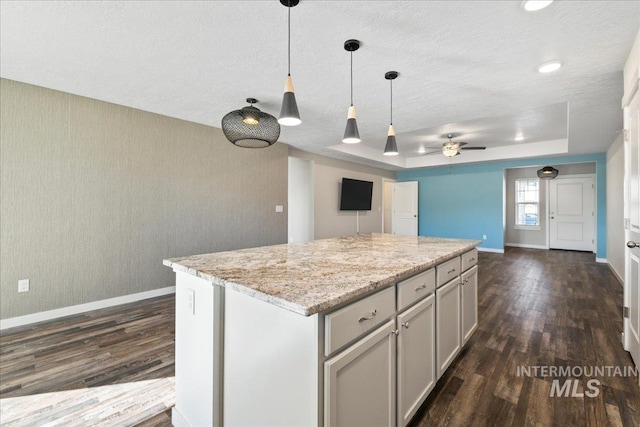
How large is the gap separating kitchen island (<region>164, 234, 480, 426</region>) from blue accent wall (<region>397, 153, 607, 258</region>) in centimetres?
634

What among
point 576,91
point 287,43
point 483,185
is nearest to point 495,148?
point 483,185

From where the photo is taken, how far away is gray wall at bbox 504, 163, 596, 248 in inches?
290

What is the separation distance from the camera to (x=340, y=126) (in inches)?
161

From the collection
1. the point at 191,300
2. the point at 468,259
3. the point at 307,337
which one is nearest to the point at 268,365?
the point at 307,337

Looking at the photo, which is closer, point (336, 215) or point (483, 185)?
point (336, 215)

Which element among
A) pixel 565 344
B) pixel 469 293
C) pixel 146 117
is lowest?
pixel 565 344

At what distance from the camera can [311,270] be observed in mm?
1406

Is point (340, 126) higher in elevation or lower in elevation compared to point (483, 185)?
higher

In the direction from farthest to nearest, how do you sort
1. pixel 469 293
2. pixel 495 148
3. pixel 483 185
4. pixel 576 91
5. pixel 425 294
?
1. pixel 483 185
2. pixel 495 148
3. pixel 576 91
4. pixel 469 293
5. pixel 425 294

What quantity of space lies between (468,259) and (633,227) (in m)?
1.14

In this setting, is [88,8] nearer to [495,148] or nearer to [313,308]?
[313,308]

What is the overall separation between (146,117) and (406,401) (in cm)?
393

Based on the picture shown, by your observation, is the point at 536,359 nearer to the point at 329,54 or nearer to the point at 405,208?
the point at 329,54

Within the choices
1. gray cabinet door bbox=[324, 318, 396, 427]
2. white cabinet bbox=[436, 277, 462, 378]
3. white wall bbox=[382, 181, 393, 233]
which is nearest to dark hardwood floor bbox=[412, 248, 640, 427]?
white cabinet bbox=[436, 277, 462, 378]
